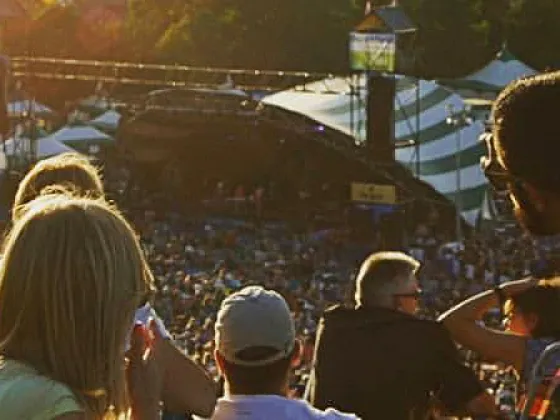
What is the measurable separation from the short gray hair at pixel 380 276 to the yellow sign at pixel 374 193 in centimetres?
1660

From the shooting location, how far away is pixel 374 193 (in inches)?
791

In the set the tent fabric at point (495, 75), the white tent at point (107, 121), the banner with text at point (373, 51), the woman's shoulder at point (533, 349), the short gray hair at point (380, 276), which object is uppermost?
the woman's shoulder at point (533, 349)

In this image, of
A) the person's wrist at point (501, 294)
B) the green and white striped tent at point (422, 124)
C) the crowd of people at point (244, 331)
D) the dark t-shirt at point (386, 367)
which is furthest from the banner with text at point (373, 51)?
the person's wrist at point (501, 294)

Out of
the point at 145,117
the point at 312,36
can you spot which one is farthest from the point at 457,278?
the point at 312,36

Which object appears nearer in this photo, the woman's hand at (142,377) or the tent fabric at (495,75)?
the woman's hand at (142,377)

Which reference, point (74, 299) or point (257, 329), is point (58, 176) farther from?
point (74, 299)

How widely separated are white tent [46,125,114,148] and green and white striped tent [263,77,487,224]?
3.49 metres

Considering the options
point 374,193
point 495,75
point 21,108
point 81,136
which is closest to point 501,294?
point 374,193

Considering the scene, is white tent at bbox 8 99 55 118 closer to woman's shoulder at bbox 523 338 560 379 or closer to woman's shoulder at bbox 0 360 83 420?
woman's shoulder at bbox 523 338 560 379

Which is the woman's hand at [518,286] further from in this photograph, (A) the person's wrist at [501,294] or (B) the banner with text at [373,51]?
(B) the banner with text at [373,51]

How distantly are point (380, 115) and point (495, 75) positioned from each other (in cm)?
917

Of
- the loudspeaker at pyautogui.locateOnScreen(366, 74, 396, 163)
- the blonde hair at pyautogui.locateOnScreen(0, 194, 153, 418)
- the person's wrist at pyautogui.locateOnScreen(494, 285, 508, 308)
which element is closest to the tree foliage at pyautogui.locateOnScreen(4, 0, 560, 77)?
the loudspeaker at pyautogui.locateOnScreen(366, 74, 396, 163)

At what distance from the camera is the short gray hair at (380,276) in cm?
318

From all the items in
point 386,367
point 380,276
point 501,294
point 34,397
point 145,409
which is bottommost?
point 386,367
